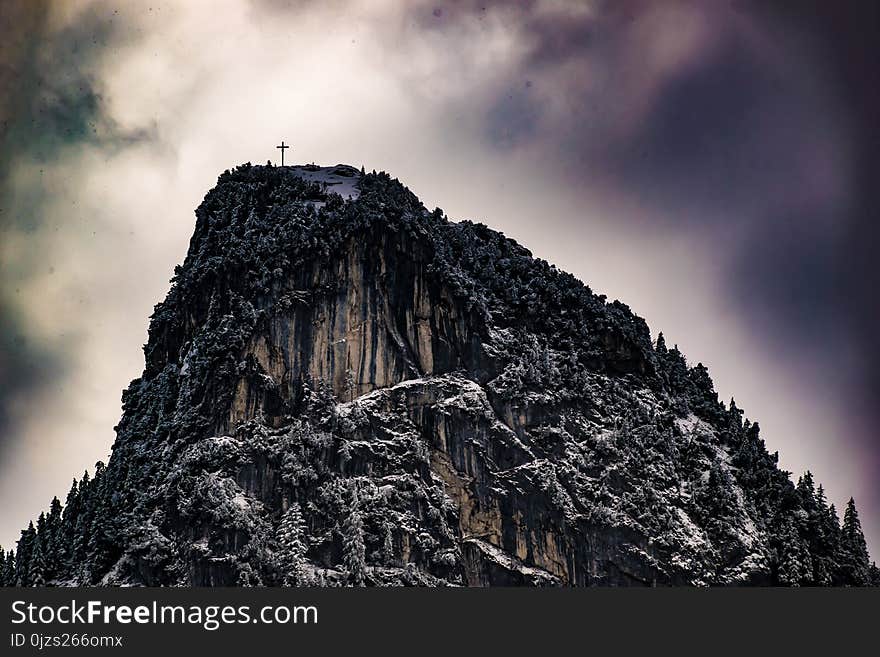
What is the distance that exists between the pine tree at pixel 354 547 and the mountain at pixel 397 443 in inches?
8.9

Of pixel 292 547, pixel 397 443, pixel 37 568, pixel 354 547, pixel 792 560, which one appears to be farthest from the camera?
pixel 792 560

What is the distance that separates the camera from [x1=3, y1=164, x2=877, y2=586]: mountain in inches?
6663

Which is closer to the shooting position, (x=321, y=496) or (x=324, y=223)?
(x=321, y=496)

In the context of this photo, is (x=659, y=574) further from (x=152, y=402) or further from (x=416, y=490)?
Answer: (x=152, y=402)

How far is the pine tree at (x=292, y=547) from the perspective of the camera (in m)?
164

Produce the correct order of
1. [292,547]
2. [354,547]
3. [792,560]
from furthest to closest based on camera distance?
[792,560]
[292,547]
[354,547]

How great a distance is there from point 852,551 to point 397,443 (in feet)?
157

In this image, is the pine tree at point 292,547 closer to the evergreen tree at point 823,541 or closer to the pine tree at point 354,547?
the pine tree at point 354,547

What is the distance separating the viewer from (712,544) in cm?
17938

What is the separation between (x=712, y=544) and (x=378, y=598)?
50.0 m

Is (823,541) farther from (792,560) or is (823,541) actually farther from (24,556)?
(24,556)

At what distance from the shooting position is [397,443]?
6850 inches

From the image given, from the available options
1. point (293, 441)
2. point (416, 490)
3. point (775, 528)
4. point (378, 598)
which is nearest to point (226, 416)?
point (293, 441)

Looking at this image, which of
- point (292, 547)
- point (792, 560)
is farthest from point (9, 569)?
point (792, 560)
